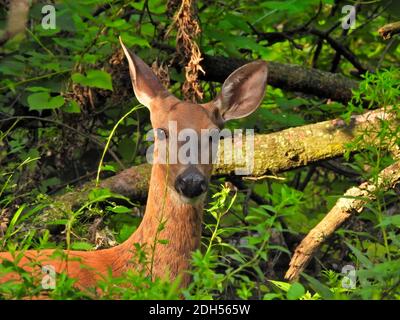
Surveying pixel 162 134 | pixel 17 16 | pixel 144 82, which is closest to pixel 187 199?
pixel 162 134

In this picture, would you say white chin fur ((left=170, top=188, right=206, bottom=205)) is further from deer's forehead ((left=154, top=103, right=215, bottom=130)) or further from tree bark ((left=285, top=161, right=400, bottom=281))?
tree bark ((left=285, top=161, right=400, bottom=281))

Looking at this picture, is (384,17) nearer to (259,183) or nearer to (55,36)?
(259,183)

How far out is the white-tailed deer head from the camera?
18.3 feet

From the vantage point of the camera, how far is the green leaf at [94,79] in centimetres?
706

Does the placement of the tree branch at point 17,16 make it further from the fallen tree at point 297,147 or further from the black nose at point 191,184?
the black nose at point 191,184

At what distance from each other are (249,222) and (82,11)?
6.97 feet

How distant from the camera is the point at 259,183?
27.3 ft

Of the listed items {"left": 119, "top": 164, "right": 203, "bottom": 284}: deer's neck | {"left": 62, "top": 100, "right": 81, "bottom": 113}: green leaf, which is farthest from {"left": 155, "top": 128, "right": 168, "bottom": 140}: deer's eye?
{"left": 62, "top": 100, "right": 81, "bottom": 113}: green leaf

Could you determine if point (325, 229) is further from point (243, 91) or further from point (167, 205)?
point (167, 205)

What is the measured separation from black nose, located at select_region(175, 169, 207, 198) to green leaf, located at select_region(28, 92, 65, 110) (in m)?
1.81

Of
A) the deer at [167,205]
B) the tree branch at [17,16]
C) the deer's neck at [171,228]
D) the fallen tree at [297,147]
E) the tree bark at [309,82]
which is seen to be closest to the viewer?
the deer at [167,205]

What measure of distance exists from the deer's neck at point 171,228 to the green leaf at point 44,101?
156 cm

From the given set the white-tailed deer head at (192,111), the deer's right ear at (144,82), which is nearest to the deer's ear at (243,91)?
the white-tailed deer head at (192,111)
